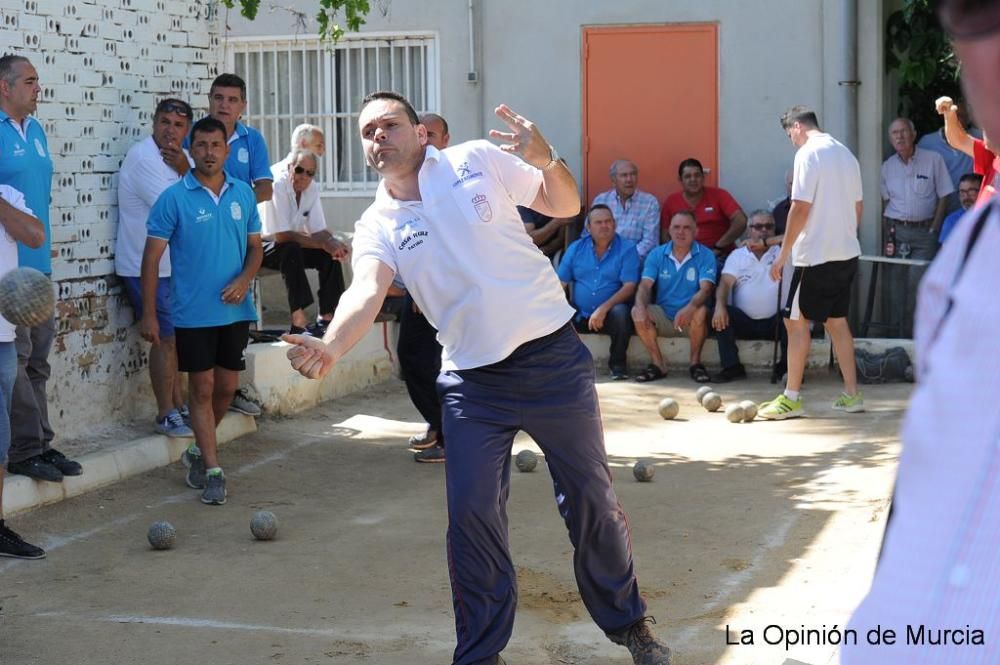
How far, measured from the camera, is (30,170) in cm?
768

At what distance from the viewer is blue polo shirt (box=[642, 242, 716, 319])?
1220 cm

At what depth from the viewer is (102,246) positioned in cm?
910

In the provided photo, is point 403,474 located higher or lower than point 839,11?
lower

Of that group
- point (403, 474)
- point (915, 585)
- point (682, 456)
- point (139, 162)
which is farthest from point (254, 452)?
point (915, 585)

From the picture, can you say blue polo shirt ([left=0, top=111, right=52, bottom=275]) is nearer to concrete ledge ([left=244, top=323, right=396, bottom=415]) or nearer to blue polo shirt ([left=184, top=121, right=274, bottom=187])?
blue polo shirt ([left=184, top=121, right=274, bottom=187])

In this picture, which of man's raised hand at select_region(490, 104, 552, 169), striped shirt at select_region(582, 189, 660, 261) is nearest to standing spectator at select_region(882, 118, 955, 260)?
striped shirt at select_region(582, 189, 660, 261)

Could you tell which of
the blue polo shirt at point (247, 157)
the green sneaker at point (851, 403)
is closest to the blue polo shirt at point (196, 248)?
the blue polo shirt at point (247, 157)

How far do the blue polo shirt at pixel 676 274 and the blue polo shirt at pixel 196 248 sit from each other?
5210mm

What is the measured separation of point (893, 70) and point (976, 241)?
12.6m

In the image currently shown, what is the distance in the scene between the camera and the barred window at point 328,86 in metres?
14.6

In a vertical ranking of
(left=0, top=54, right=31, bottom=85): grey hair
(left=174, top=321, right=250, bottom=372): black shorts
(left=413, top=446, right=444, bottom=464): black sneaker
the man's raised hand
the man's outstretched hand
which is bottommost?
(left=413, top=446, right=444, bottom=464): black sneaker

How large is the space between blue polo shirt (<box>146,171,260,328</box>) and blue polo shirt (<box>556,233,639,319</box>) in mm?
5010

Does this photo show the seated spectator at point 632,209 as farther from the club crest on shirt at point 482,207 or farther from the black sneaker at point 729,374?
the club crest on shirt at point 482,207

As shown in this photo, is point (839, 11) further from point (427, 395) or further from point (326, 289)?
point (427, 395)
